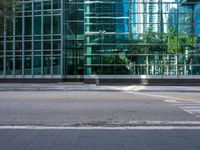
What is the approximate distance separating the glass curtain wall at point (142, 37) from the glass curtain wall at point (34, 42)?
3.38 meters

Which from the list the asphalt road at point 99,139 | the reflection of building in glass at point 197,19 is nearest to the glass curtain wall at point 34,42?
the reflection of building in glass at point 197,19

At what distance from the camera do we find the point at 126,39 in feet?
120

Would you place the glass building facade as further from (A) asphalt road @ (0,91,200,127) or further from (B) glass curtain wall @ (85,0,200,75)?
(A) asphalt road @ (0,91,200,127)

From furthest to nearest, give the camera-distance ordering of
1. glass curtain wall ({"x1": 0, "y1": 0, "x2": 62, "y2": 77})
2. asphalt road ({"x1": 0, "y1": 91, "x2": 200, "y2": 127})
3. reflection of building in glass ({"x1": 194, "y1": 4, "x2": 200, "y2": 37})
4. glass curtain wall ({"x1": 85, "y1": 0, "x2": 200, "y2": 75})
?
glass curtain wall ({"x1": 0, "y1": 0, "x2": 62, "y2": 77}) < glass curtain wall ({"x1": 85, "y1": 0, "x2": 200, "y2": 75}) < reflection of building in glass ({"x1": 194, "y1": 4, "x2": 200, "y2": 37}) < asphalt road ({"x1": 0, "y1": 91, "x2": 200, "y2": 127})

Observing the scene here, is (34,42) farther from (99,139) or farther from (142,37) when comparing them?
(99,139)

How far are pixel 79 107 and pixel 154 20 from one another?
22885 mm

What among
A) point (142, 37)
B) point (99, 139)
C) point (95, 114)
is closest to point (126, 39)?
point (142, 37)

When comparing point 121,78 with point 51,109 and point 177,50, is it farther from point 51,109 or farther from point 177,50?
point 51,109

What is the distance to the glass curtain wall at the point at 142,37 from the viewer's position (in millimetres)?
36406

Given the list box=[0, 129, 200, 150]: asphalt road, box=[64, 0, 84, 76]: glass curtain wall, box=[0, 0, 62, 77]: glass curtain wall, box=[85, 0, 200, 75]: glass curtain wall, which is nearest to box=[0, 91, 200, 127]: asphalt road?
box=[0, 129, 200, 150]: asphalt road

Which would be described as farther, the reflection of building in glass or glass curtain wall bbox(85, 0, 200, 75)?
glass curtain wall bbox(85, 0, 200, 75)

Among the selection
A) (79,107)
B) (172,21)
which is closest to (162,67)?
(172,21)

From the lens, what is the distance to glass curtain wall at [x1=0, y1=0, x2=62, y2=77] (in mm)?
38219

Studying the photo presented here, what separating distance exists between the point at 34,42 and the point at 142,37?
10.8 meters
